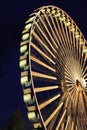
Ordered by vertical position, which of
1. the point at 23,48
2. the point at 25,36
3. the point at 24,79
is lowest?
the point at 24,79

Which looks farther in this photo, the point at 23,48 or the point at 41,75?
the point at 41,75

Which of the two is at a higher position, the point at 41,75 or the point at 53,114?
the point at 41,75

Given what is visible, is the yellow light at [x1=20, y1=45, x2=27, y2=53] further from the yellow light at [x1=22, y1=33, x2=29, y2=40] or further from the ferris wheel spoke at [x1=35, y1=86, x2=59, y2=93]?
the ferris wheel spoke at [x1=35, y1=86, x2=59, y2=93]

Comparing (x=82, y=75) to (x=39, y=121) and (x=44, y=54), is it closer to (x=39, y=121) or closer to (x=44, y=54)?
(x=44, y=54)

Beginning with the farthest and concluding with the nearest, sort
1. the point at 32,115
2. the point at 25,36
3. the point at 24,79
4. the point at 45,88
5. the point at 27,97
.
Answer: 1. the point at 25,36
2. the point at 45,88
3. the point at 24,79
4. the point at 27,97
5. the point at 32,115

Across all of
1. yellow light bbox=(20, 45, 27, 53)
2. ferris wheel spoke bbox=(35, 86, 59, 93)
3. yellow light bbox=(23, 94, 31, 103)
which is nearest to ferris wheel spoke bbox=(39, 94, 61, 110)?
ferris wheel spoke bbox=(35, 86, 59, 93)

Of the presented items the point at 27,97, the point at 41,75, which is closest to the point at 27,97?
the point at 27,97

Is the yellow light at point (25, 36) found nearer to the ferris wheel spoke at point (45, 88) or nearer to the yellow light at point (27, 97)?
the ferris wheel spoke at point (45, 88)

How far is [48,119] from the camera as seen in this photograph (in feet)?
70.3

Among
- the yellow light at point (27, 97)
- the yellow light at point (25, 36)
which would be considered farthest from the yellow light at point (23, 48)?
the yellow light at point (27, 97)

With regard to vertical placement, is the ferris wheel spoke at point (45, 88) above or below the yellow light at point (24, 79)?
below

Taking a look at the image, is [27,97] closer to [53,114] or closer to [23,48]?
[53,114]

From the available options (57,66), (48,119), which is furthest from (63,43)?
(48,119)

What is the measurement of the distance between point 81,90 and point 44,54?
4.76 meters
